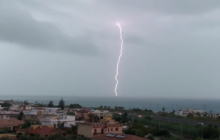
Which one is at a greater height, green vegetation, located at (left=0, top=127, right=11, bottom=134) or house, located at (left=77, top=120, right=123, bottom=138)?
house, located at (left=77, top=120, right=123, bottom=138)

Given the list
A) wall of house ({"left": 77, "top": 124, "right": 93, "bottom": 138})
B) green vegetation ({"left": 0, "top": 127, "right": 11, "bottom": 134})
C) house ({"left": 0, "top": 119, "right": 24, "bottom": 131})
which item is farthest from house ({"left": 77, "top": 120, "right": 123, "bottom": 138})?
house ({"left": 0, "top": 119, "right": 24, "bottom": 131})

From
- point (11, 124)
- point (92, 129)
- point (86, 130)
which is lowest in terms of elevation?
point (11, 124)

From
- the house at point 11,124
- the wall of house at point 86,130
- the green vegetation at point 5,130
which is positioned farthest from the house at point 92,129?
the house at point 11,124

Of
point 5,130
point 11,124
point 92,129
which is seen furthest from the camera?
point 11,124

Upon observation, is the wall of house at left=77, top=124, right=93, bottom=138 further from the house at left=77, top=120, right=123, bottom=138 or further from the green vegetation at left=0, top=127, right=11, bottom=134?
the green vegetation at left=0, top=127, right=11, bottom=134

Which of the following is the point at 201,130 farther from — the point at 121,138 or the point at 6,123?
the point at 6,123

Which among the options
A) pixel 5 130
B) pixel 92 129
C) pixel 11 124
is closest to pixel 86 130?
pixel 92 129

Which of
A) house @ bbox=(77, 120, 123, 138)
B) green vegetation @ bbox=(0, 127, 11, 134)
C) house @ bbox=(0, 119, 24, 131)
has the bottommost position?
green vegetation @ bbox=(0, 127, 11, 134)

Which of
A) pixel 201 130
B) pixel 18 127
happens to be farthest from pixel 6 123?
pixel 201 130

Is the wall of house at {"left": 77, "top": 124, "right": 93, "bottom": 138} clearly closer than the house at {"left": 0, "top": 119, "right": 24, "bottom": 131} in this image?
Yes

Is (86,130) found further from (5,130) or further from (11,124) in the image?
(11,124)

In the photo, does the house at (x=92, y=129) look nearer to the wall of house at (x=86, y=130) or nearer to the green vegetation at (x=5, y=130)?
the wall of house at (x=86, y=130)
